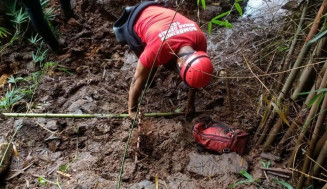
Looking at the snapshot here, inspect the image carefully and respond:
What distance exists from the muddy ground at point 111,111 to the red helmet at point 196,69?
302 mm

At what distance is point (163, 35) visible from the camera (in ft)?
7.89

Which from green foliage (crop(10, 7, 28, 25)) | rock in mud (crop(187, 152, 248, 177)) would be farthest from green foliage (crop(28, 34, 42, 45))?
rock in mud (crop(187, 152, 248, 177))

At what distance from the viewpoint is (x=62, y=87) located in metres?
3.09

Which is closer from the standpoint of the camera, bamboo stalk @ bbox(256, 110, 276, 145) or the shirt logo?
bamboo stalk @ bbox(256, 110, 276, 145)

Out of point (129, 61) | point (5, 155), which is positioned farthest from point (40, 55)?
point (5, 155)

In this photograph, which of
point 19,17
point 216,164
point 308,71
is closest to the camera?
point 308,71

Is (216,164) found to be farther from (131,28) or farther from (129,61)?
(129,61)

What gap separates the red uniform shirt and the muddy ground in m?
0.51

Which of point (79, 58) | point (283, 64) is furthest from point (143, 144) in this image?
point (79, 58)

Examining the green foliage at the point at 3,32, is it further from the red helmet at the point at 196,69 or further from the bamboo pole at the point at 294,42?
the bamboo pole at the point at 294,42

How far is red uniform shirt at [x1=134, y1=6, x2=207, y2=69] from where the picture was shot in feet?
7.89

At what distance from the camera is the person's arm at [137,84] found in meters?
2.51

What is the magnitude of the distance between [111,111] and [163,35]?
961mm

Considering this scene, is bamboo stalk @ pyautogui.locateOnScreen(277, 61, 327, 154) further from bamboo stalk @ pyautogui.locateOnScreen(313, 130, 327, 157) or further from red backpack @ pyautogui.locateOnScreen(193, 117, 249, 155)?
red backpack @ pyautogui.locateOnScreen(193, 117, 249, 155)
